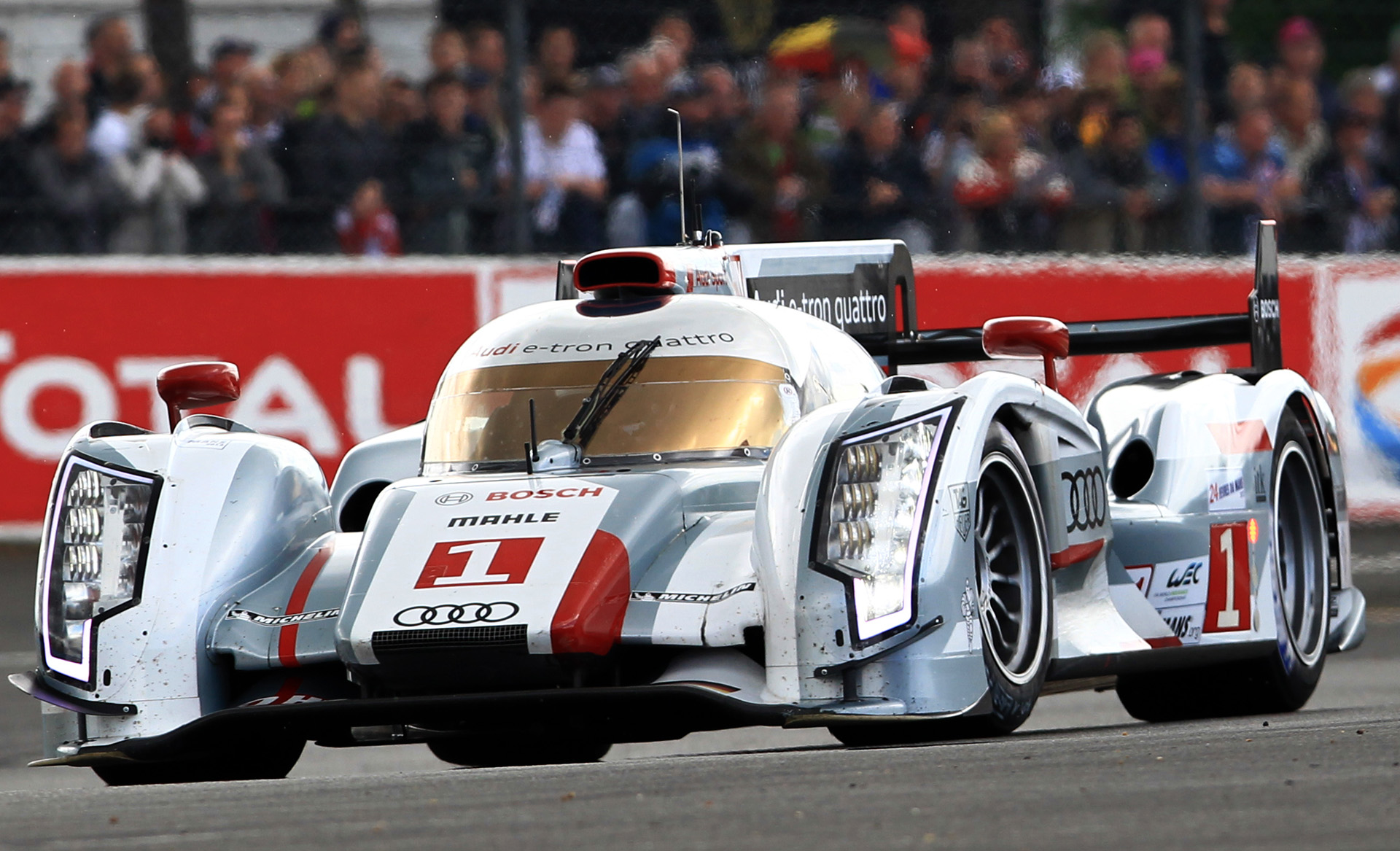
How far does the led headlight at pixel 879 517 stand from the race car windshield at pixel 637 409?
2.34 ft

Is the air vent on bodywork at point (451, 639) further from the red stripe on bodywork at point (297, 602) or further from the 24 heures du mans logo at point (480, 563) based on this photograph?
the red stripe on bodywork at point (297, 602)

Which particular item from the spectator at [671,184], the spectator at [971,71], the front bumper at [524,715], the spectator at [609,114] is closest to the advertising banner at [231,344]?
the spectator at [671,184]

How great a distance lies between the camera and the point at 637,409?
6.00 metres

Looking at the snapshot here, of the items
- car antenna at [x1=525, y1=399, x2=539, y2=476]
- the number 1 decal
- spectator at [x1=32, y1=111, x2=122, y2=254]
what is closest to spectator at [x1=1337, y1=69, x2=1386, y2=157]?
the number 1 decal

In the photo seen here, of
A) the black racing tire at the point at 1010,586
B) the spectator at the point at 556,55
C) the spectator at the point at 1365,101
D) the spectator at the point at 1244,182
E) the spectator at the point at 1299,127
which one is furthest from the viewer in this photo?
the spectator at the point at 1365,101

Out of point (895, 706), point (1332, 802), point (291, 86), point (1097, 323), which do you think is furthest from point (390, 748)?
point (1332, 802)

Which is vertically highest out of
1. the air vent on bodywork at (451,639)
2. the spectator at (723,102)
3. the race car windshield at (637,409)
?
the spectator at (723,102)

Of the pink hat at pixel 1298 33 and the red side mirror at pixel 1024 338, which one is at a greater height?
the pink hat at pixel 1298 33

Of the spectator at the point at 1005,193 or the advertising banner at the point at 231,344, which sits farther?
the spectator at the point at 1005,193

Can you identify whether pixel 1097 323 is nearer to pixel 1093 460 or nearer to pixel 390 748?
pixel 1093 460

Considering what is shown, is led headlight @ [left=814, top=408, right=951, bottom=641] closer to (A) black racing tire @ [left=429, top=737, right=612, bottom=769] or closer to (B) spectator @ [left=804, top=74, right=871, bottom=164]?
(A) black racing tire @ [left=429, top=737, right=612, bottom=769]

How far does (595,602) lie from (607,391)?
1.05m

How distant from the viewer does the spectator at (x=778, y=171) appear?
11.5 m

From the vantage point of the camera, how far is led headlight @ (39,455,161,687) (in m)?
5.66
